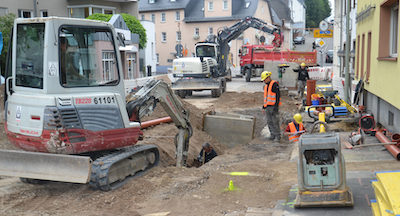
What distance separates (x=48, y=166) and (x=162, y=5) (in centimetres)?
5289

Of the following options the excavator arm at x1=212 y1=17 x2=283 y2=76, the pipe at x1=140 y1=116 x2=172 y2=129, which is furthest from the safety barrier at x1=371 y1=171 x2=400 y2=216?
the excavator arm at x1=212 y1=17 x2=283 y2=76

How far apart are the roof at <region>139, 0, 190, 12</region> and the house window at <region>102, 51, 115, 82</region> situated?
1960 inches

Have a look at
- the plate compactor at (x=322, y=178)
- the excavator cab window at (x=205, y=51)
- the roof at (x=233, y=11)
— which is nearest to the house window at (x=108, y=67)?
the plate compactor at (x=322, y=178)

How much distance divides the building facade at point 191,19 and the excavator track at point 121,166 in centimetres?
4426

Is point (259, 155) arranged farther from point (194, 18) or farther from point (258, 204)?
point (194, 18)

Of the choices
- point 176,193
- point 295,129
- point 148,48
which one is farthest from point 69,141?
point 148,48

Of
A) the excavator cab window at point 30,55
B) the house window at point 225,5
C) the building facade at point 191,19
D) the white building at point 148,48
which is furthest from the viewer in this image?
the house window at point 225,5

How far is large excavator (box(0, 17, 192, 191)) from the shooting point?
6734 mm

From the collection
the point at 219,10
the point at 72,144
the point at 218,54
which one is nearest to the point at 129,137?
the point at 72,144

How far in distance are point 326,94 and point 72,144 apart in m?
9.01

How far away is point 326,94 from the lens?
13508 millimetres

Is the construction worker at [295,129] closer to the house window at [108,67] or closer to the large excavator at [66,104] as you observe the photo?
the large excavator at [66,104]

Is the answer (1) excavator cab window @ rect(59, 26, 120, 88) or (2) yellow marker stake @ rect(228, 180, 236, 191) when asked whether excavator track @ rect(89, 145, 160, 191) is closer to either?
(1) excavator cab window @ rect(59, 26, 120, 88)

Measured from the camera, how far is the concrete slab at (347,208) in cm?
554
